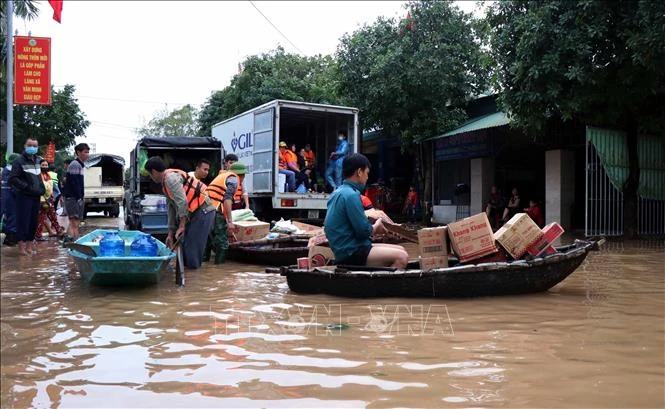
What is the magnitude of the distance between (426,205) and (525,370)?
54.4 feet

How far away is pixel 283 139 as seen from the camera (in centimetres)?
1579

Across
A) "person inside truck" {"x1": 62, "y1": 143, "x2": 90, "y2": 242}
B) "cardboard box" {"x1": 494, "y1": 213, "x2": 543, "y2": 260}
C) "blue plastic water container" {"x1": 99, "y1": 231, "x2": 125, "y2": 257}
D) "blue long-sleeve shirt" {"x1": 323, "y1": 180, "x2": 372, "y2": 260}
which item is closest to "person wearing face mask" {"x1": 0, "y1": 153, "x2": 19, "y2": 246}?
"person inside truck" {"x1": 62, "y1": 143, "x2": 90, "y2": 242}

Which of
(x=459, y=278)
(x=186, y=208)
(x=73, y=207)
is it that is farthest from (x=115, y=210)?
(x=459, y=278)

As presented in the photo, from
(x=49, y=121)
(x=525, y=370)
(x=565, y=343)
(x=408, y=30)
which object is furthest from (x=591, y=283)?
(x=49, y=121)

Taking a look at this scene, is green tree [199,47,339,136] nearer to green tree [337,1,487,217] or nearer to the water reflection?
green tree [337,1,487,217]

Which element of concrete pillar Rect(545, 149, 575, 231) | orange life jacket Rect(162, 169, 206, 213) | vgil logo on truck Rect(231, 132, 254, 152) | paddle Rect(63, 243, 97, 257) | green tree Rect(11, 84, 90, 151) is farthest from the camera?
green tree Rect(11, 84, 90, 151)

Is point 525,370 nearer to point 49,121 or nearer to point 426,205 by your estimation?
point 426,205

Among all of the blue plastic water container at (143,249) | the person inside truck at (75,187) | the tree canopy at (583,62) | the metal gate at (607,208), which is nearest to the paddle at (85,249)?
the blue plastic water container at (143,249)

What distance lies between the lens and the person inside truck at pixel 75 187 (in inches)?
396

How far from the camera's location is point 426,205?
20.0 m

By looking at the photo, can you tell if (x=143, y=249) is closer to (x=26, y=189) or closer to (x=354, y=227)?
(x=354, y=227)

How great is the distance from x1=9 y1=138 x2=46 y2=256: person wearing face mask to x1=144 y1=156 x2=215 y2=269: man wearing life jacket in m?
2.66

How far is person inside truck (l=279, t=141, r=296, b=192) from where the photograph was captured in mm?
13227

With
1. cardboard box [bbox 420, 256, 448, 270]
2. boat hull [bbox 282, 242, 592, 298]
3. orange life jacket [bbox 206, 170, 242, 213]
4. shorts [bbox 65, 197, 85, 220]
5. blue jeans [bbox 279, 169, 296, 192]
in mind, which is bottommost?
boat hull [bbox 282, 242, 592, 298]
